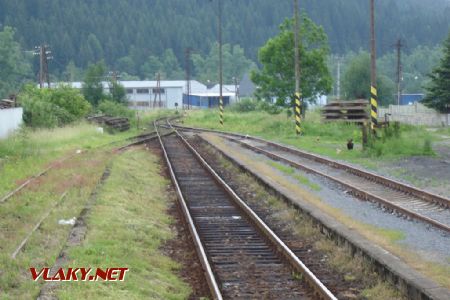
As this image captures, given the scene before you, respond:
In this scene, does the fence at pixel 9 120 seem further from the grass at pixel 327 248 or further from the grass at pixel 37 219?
the grass at pixel 327 248

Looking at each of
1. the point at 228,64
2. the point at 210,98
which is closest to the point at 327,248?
the point at 210,98

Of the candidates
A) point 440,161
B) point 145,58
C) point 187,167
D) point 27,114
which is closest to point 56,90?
point 27,114

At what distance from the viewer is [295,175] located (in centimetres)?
2108

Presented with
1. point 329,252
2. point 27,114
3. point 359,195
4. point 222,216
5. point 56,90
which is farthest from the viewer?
point 56,90

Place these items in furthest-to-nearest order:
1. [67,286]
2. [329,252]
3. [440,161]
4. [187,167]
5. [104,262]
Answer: [187,167] → [440,161] → [329,252] → [104,262] → [67,286]

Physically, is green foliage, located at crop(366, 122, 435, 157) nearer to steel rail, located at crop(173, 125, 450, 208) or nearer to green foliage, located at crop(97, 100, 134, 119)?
steel rail, located at crop(173, 125, 450, 208)

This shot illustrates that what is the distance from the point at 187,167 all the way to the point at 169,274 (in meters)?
15.0

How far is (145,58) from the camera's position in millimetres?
197625

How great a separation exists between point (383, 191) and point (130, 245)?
7904 mm

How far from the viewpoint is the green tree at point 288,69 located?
159ft

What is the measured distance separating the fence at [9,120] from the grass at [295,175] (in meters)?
13.3

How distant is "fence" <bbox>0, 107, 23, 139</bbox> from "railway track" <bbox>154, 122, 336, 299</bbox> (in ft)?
50.8

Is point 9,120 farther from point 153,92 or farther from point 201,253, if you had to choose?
point 153,92

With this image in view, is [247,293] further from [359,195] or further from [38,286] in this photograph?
[359,195]
